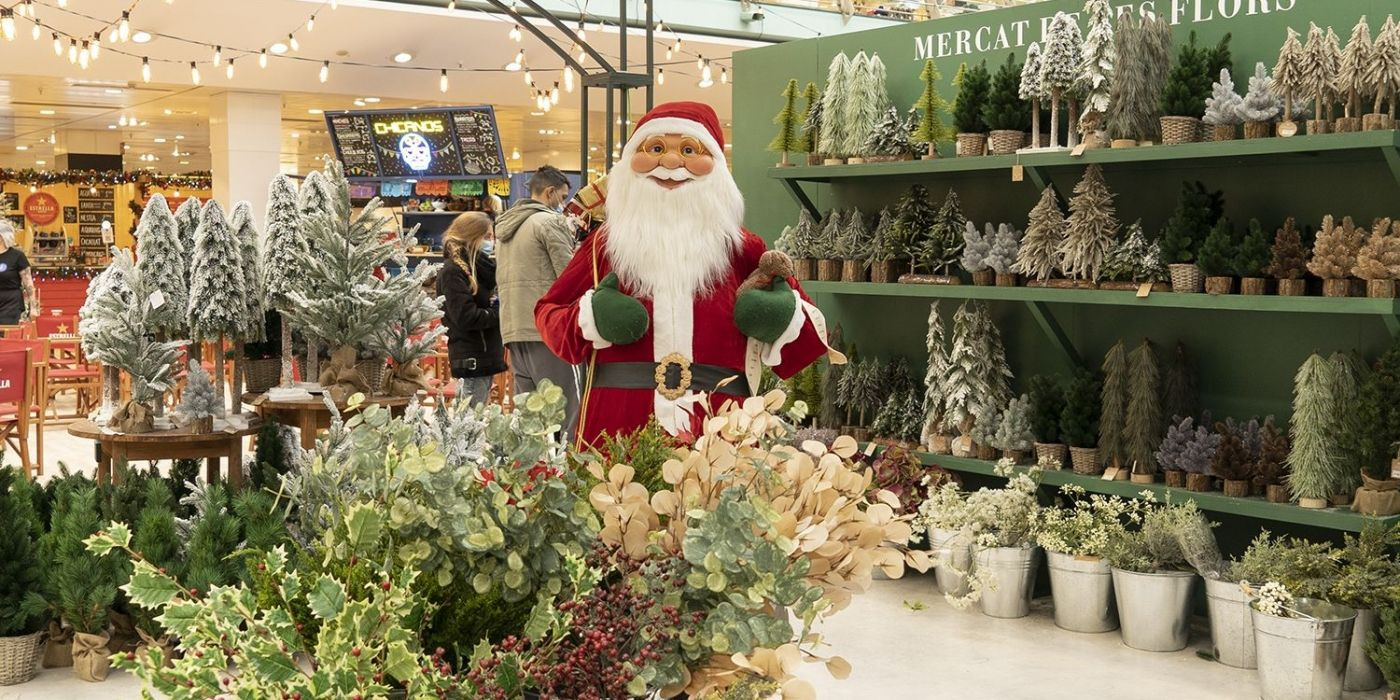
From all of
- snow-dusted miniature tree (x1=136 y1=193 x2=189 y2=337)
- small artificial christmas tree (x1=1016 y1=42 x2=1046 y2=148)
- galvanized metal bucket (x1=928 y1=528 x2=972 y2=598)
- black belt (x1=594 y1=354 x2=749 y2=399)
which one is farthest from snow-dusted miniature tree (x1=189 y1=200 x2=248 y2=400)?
small artificial christmas tree (x1=1016 y1=42 x2=1046 y2=148)

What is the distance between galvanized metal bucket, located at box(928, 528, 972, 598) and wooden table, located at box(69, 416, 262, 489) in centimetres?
249

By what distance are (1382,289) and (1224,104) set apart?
81 cm

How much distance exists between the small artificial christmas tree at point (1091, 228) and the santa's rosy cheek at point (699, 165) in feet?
5.53

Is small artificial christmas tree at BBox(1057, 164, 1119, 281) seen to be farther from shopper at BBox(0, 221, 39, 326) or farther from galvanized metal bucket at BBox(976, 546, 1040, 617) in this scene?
shopper at BBox(0, 221, 39, 326)

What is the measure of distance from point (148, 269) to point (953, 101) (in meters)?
3.09

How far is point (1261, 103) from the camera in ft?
14.7

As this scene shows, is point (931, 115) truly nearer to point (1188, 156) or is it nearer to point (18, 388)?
point (1188, 156)

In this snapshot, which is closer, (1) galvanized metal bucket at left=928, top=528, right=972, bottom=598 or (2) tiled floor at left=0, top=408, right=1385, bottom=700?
(2) tiled floor at left=0, top=408, right=1385, bottom=700

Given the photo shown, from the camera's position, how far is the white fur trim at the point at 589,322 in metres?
3.84

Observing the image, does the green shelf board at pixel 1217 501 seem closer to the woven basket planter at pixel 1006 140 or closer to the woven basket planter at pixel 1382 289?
the woven basket planter at pixel 1382 289

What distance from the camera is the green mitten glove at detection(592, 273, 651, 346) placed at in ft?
12.3

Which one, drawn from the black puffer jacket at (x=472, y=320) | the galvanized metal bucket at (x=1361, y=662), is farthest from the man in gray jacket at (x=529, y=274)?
the galvanized metal bucket at (x=1361, y=662)

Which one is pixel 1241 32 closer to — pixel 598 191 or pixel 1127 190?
pixel 1127 190

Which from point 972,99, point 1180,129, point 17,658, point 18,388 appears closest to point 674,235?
point 1180,129
